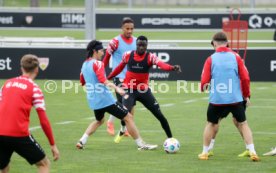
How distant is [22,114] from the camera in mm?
10406

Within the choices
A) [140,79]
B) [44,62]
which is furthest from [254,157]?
[44,62]

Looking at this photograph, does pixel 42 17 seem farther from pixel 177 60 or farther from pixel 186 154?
pixel 186 154

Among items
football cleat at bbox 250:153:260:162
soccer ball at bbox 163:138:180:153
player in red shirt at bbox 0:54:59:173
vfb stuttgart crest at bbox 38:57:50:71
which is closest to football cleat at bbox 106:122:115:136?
soccer ball at bbox 163:138:180:153

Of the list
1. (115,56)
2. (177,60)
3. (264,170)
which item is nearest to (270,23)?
(177,60)

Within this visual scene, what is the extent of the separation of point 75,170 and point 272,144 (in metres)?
4.23

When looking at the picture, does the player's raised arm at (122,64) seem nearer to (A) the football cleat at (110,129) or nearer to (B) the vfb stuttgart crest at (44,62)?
(A) the football cleat at (110,129)

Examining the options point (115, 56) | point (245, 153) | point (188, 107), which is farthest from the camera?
point (188, 107)

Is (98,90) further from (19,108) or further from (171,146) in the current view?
(19,108)

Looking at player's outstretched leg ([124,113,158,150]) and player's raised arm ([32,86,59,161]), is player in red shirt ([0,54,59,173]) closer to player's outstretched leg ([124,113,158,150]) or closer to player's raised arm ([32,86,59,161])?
player's raised arm ([32,86,59,161])

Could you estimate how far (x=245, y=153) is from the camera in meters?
14.5

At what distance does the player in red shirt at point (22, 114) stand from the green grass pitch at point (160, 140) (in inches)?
108

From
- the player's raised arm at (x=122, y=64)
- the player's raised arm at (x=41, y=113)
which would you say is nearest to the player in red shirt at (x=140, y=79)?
the player's raised arm at (x=122, y=64)

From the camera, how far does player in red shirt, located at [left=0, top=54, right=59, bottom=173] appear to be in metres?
10.4

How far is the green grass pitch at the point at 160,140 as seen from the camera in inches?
529
